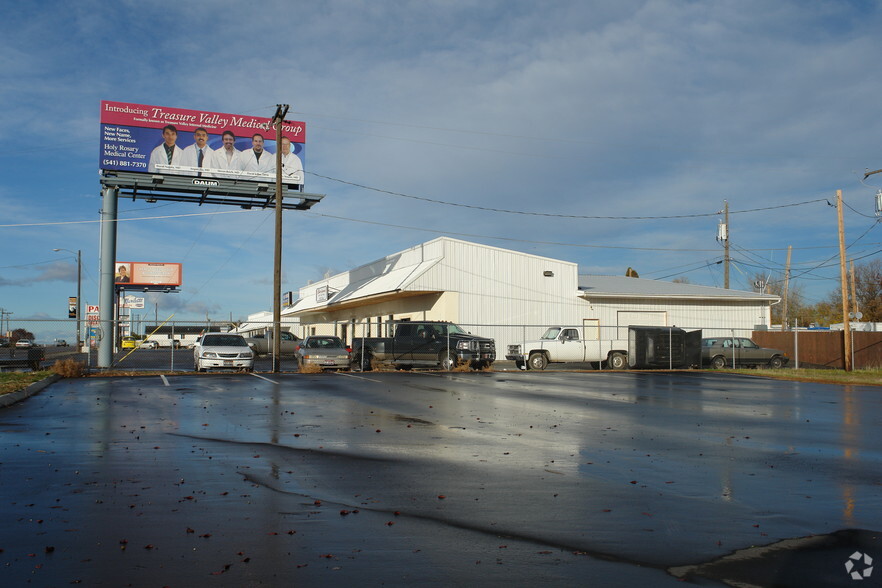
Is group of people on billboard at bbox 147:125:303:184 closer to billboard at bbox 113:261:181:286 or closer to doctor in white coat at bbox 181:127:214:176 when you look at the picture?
doctor in white coat at bbox 181:127:214:176

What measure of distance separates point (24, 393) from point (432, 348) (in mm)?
15286

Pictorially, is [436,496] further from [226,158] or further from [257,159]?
[226,158]

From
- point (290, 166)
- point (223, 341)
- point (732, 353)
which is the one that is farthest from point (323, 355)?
point (732, 353)

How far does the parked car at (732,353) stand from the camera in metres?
34.7

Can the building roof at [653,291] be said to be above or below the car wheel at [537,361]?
above

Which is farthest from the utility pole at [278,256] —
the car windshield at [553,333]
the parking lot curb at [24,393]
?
the car windshield at [553,333]

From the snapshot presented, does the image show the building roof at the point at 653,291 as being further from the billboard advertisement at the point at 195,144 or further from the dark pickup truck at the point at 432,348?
the billboard advertisement at the point at 195,144

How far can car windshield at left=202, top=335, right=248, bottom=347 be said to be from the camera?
89.7ft

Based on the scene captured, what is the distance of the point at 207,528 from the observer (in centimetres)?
593

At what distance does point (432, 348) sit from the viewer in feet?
95.7

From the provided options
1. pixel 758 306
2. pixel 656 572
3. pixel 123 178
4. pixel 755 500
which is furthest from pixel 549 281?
pixel 656 572

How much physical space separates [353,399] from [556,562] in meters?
12.1

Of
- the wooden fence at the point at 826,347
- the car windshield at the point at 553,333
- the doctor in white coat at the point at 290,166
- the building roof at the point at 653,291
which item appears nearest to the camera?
the car windshield at the point at 553,333

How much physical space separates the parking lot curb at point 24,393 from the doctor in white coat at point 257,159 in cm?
1642
